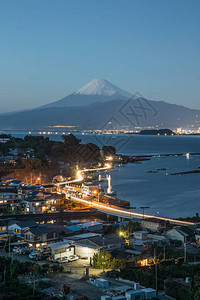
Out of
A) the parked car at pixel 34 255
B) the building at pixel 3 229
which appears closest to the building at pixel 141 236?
the parked car at pixel 34 255

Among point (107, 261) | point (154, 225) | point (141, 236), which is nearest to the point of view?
point (107, 261)

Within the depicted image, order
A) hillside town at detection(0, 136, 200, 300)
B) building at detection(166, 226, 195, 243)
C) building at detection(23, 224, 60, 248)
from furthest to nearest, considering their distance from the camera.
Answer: building at detection(166, 226, 195, 243)
building at detection(23, 224, 60, 248)
hillside town at detection(0, 136, 200, 300)

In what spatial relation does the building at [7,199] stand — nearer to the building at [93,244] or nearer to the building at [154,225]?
the building at [154,225]

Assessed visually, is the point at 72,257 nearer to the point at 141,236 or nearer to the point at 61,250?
the point at 61,250

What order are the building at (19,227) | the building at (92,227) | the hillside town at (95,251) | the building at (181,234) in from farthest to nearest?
the building at (92,227)
the building at (19,227)
the building at (181,234)
the hillside town at (95,251)

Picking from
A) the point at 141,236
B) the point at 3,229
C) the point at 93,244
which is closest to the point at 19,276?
the point at 93,244

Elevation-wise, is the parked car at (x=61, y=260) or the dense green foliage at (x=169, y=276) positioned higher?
the dense green foliage at (x=169, y=276)

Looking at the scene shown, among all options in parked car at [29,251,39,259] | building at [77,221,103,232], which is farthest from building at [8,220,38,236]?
parked car at [29,251,39,259]

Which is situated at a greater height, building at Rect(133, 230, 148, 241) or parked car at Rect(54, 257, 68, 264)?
building at Rect(133, 230, 148, 241)

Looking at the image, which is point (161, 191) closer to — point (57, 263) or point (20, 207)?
point (20, 207)

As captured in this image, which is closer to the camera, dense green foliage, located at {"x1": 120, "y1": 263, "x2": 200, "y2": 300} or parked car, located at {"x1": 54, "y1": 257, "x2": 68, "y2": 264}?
dense green foliage, located at {"x1": 120, "y1": 263, "x2": 200, "y2": 300}

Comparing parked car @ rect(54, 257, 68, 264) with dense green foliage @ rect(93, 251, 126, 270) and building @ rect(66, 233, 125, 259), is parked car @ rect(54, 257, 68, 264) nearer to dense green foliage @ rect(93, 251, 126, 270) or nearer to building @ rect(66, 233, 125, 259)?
building @ rect(66, 233, 125, 259)

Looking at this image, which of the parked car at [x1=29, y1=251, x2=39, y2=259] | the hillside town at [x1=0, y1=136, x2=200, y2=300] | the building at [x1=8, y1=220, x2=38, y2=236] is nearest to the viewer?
the hillside town at [x1=0, y1=136, x2=200, y2=300]
